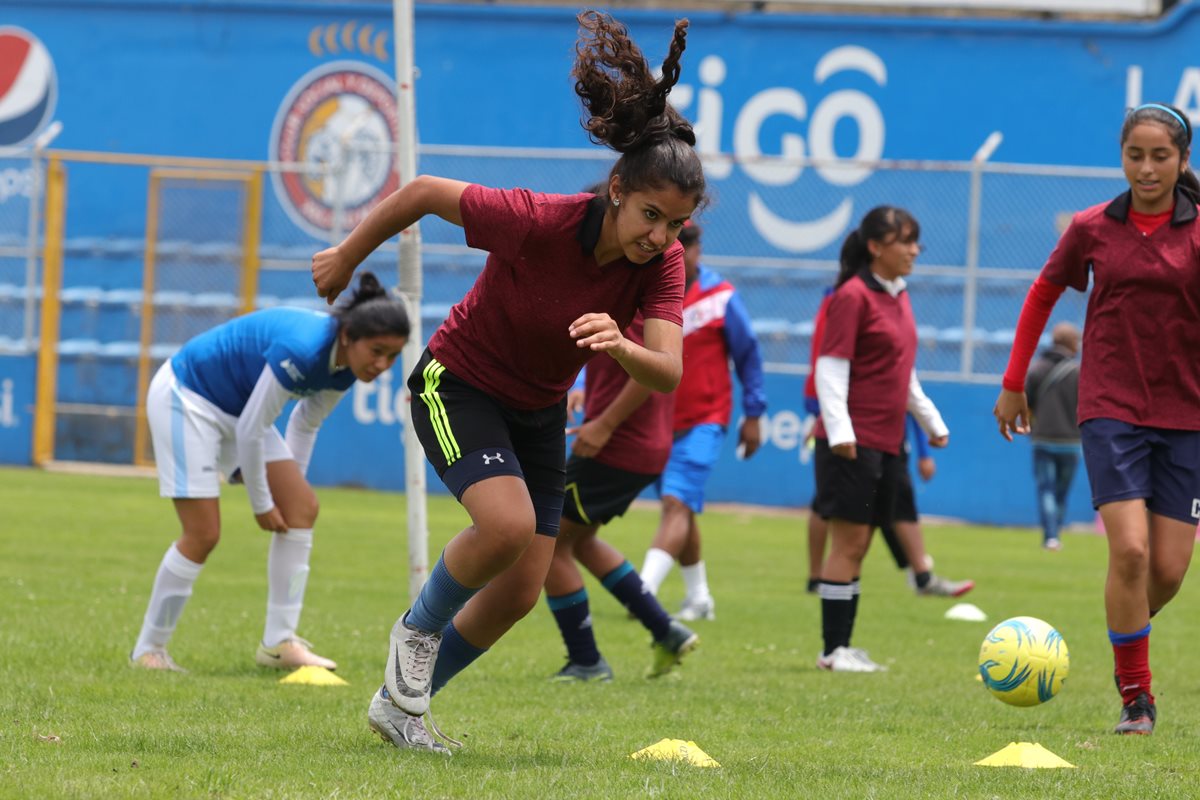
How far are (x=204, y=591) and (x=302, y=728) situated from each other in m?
5.02

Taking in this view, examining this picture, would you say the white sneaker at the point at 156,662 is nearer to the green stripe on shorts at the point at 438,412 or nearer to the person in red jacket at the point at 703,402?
the green stripe on shorts at the point at 438,412

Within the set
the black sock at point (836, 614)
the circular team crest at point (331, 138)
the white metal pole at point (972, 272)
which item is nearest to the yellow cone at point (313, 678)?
the black sock at point (836, 614)

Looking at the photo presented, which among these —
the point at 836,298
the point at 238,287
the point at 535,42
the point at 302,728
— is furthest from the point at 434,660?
the point at 535,42

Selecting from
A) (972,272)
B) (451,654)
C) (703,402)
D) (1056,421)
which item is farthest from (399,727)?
(972,272)

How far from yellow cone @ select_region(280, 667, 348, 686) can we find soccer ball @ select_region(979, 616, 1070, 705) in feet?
8.37

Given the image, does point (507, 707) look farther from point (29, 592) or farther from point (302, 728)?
point (29, 592)

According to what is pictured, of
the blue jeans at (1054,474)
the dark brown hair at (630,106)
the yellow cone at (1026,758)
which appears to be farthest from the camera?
the blue jeans at (1054,474)

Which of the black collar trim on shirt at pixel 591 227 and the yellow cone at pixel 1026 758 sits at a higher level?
the black collar trim on shirt at pixel 591 227

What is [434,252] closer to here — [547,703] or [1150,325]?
[547,703]

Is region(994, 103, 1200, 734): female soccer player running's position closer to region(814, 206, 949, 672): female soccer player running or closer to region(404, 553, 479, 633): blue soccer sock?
region(814, 206, 949, 672): female soccer player running

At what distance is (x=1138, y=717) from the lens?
621 cm

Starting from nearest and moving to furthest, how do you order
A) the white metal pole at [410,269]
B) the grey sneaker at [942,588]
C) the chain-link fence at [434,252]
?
the white metal pole at [410,269] < the grey sneaker at [942,588] < the chain-link fence at [434,252]

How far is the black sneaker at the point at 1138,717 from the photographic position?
6.14 metres

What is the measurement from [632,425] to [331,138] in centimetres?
1511
